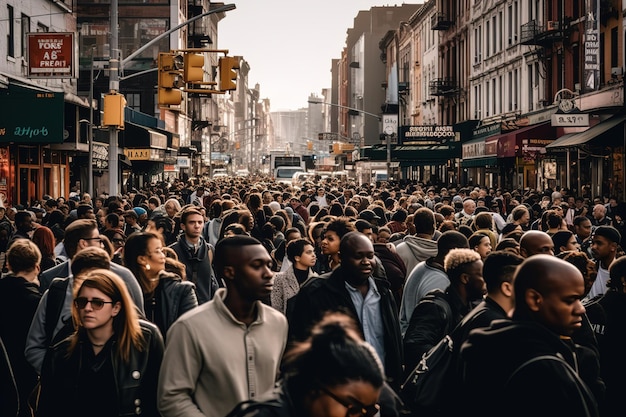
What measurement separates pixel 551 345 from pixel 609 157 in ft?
96.6

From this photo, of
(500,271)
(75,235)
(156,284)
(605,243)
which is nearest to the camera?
(500,271)

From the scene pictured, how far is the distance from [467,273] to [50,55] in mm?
24511

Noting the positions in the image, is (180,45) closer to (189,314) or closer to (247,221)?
(247,221)

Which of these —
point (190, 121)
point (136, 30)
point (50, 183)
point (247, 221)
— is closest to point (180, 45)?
point (136, 30)

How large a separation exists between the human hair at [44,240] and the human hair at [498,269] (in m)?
5.74

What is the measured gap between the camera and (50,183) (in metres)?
38.1

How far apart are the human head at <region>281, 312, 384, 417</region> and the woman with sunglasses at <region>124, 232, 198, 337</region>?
3.92 meters

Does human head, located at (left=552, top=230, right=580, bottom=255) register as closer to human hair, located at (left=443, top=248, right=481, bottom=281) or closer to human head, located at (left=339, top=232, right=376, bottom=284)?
human hair, located at (left=443, top=248, right=481, bottom=281)

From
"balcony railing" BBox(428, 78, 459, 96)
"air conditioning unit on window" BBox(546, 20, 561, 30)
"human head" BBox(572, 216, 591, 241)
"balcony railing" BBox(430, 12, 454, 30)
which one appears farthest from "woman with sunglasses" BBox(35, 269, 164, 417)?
"balcony railing" BBox(430, 12, 454, 30)

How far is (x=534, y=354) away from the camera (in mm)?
4098

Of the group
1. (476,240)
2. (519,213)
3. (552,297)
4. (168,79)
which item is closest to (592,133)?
(168,79)

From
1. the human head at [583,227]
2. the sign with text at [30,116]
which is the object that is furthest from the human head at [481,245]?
the sign with text at [30,116]

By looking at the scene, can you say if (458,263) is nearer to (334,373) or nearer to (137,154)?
(334,373)

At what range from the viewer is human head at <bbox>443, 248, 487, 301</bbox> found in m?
6.76
